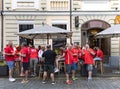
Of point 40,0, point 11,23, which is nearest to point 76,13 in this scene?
point 40,0

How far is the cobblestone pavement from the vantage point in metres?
14.6

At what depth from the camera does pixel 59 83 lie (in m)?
15.9

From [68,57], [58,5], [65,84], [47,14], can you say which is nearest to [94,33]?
[58,5]

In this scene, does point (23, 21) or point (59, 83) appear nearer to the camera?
point (59, 83)

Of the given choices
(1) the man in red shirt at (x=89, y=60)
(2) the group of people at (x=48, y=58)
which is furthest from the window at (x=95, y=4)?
(1) the man in red shirt at (x=89, y=60)

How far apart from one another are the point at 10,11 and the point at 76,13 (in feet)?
15.6

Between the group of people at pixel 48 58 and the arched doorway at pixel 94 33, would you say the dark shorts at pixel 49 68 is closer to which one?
the group of people at pixel 48 58

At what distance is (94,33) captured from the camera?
2486 centimetres

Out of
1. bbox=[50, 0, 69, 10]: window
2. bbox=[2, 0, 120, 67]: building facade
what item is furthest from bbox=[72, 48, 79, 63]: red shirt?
bbox=[50, 0, 69, 10]: window

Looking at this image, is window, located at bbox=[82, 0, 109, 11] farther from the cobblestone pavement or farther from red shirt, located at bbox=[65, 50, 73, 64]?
red shirt, located at bbox=[65, 50, 73, 64]

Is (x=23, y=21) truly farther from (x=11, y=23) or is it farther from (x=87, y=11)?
(x=87, y=11)

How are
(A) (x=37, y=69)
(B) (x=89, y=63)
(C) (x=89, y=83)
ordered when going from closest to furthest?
(C) (x=89, y=83)
(B) (x=89, y=63)
(A) (x=37, y=69)

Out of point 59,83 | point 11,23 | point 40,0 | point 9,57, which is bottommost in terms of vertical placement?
point 59,83

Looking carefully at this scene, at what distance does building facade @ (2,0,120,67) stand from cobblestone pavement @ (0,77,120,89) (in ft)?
24.3
